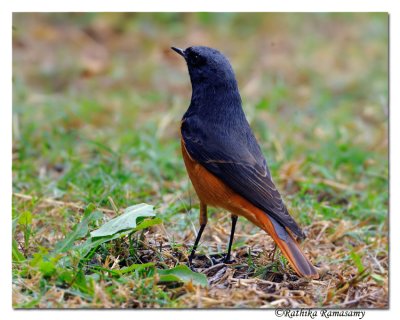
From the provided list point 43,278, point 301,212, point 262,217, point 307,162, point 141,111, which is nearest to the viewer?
point 43,278

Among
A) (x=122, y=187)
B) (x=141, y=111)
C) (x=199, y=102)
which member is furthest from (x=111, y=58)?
(x=199, y=102)

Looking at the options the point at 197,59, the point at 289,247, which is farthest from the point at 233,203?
the point at 197,59

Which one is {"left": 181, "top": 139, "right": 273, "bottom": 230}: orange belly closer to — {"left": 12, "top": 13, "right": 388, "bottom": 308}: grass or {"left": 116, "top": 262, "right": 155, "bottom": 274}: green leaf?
{"left": 12, "top": 13, "right": 388, "bottom": 308}: grass

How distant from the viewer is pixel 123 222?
16.0 feet

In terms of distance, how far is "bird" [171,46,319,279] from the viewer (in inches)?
195

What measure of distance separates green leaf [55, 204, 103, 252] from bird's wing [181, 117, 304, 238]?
86cm

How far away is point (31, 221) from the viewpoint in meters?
5.61

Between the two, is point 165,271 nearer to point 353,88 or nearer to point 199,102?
point 199,102

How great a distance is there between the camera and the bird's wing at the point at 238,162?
5.04 meters

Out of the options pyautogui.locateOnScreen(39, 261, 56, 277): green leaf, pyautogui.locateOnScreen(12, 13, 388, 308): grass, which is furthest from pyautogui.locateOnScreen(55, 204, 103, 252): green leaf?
pyautogui.locateOnScreen(39, 261, 56, 277): green leaf

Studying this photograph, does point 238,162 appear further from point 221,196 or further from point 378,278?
point 378,278

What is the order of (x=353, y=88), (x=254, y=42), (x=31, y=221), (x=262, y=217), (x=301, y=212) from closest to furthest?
(x=262, y=217) → (x=31, y=221) → (x=301, y=212) → (x=353, y=88) → (x=254, y=42)

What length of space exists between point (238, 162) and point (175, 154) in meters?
2.57

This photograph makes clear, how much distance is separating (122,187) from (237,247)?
4.34 feet
